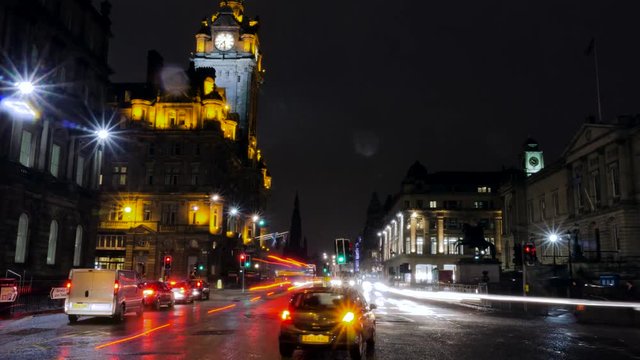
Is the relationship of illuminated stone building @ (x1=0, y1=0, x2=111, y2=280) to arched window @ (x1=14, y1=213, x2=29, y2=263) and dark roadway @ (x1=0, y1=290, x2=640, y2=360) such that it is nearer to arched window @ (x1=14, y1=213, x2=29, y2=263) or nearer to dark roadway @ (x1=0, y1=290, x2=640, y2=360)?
arched window @ (x1=14, y1=213, x2=29, y2=263)

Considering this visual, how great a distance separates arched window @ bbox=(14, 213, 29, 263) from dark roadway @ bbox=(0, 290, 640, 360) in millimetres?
12266

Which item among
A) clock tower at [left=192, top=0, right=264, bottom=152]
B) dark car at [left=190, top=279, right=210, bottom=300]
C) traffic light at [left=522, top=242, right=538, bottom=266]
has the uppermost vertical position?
clock tower at [left=192, top=0, right=264, bottom=152]

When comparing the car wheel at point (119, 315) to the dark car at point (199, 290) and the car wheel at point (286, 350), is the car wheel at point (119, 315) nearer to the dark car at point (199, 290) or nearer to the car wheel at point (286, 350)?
the car wheel at point (286, 350)

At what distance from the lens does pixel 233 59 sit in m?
103

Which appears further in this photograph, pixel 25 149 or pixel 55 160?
pixel 55 160

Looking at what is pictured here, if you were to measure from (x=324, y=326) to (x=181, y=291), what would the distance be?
1012 inches

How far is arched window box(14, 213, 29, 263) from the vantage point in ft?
116

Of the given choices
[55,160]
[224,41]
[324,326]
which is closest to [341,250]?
[55,160]

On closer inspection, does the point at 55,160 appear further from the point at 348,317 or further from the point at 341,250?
the point at 348,317

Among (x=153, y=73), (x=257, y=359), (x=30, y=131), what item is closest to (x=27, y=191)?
(x=30, y=131)

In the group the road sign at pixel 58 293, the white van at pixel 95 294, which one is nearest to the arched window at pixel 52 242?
the road sign at pixel 58 293

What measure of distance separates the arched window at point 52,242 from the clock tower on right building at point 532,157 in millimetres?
85141

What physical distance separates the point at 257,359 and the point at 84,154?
121 feet

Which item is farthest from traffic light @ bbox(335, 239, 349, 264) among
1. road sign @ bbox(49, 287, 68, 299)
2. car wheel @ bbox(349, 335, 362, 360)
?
car wheel @ bbox(349, 335, 362, 360)
